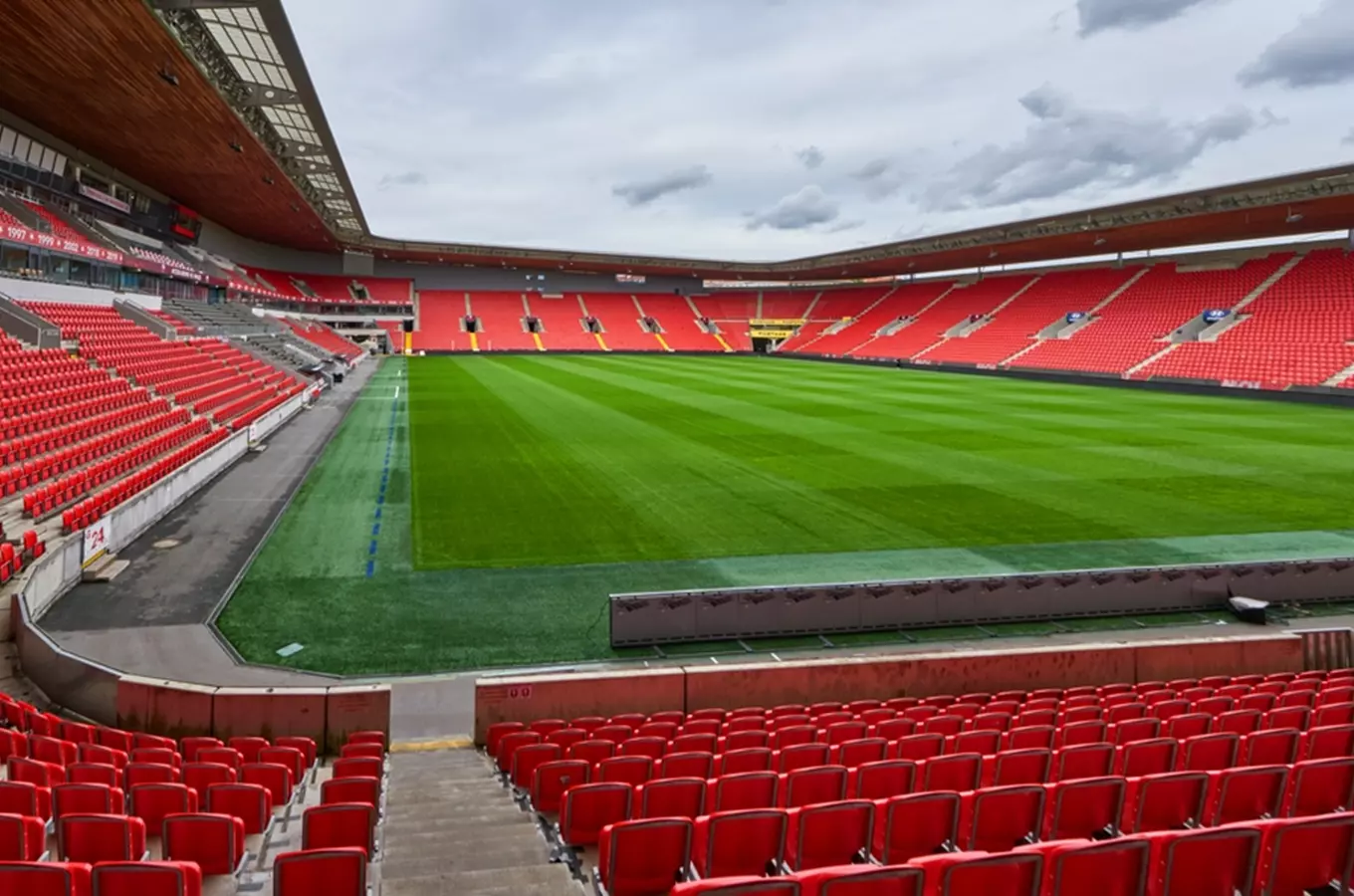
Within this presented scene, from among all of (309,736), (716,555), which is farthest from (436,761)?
(716,555)

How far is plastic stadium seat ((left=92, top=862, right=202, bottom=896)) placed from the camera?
3.56 meters

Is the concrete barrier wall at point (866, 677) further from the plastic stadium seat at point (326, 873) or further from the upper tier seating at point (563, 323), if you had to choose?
the upper tier seating at point (563, 323)

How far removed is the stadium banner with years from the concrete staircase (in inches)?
320

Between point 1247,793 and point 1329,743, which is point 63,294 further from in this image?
point 1329,743

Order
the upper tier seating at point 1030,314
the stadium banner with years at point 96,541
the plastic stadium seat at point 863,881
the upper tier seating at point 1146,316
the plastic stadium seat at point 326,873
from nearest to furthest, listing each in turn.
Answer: the plastic stadium seat at point 863,881
the plastic stadium seat at point 326,873
the stadium banner with years at point 96,541
the upper tier seating at point 1146,316
the upper tier seating at point 1030,314

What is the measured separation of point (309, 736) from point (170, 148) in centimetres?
3447

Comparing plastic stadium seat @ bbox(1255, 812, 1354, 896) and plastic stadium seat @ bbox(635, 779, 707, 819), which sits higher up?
plastic stadium seat @ bbox(1255, 812, 1354, 896)

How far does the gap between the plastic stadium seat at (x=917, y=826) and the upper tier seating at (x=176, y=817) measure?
2.61 metres

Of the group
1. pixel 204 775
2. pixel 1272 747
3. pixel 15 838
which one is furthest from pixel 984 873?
pixel 204 775

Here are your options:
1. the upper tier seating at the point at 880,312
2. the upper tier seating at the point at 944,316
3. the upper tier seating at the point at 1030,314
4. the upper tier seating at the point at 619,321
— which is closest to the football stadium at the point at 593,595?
the upper tier seating at the point at 1030,314

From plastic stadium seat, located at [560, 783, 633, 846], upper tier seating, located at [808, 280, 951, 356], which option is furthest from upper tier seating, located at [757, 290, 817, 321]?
plastic stadium seat, located at [560, 783, 633, 846]

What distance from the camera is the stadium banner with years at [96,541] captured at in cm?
1286

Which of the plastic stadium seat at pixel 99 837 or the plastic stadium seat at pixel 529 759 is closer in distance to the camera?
the plastic stadium seat at pixel 99 837

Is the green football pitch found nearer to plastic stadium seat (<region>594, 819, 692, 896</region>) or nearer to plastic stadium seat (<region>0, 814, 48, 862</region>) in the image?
plastic stadium seat (<region>0, 814, 48, 862</region>)
